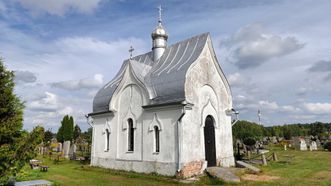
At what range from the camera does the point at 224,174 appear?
13.7m

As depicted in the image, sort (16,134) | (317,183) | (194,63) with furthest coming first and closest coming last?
1. (194,63)
2. (317,183)
3. (16,134)

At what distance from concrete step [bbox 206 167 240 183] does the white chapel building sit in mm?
744

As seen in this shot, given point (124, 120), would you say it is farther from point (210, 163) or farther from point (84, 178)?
point (210, 163)

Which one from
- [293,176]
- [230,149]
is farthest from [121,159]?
[293,176]

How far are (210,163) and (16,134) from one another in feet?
35.1

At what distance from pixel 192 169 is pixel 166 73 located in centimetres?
571

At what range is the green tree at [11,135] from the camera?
902 cm

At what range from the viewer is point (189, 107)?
14477 mm

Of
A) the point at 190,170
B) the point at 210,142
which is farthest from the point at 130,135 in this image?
the point at 210,142

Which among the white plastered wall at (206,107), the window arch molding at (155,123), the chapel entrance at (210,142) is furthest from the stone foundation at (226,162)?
the window arch molding at (155,123)

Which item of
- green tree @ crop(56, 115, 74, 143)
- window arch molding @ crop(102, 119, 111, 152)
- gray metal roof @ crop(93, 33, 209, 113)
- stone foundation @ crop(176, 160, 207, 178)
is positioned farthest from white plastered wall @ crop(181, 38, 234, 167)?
green tree @ crop(56, 115, 74, 143)

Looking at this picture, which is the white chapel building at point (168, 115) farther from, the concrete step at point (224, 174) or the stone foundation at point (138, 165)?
the concrete step at point (224, 174)

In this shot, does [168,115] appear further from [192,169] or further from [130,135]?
[130,135]

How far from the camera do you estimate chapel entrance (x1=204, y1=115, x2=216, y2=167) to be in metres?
16.2
